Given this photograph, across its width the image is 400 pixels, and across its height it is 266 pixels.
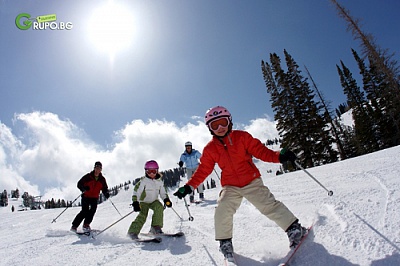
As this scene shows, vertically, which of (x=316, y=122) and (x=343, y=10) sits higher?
(x=343, y=10)

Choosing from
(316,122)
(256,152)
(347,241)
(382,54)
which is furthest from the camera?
(316,122)

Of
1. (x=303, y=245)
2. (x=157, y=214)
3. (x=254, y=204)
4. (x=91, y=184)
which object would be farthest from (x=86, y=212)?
(x=303, y=245)

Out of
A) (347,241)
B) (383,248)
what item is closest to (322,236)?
(347,241)

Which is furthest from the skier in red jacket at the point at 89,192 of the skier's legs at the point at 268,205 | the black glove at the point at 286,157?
Answer: the black glove at the point at 286,157

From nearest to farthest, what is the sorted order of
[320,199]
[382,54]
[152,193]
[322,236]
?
[322,236], [320,199], [152,193], [382,54]

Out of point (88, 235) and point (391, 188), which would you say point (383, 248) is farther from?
point (88, 235)

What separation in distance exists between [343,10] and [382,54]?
4368 millimetres

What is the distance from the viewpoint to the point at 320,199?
4570 mm

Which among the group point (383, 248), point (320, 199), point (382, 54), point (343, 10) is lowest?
point (383, 248)

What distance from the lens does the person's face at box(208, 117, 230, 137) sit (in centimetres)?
381

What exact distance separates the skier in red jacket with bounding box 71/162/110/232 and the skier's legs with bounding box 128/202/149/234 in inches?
90.1

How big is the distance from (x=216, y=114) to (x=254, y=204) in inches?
56.7

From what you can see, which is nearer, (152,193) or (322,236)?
(322,236)

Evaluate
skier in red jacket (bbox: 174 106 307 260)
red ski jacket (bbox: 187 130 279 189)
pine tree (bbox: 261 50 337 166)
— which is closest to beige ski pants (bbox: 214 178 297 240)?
skier in red jacket (bbox: 174 106 307 260)
